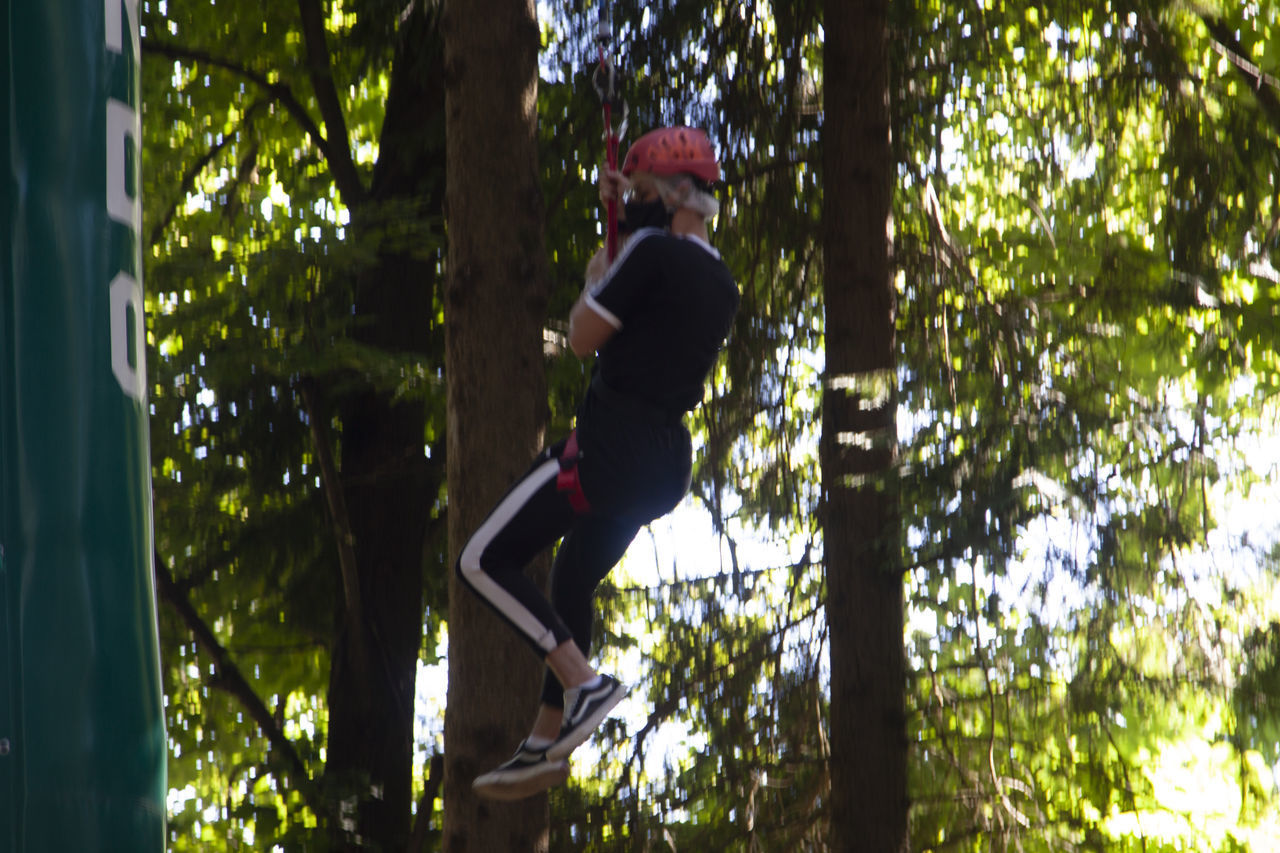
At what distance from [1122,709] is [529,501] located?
3.95 m

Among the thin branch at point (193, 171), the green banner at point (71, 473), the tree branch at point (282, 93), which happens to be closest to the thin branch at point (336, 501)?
the tree branch at point (282, 93)

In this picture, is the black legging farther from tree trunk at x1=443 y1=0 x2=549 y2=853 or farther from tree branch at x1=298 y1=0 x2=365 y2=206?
tree branch at x1=298 y1=0 x2=365 y2=206

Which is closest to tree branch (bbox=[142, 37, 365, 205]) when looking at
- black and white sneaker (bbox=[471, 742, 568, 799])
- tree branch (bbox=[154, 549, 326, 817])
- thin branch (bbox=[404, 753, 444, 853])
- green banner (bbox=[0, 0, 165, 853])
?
tree branch (bbox=[154, 549, 326, 817])

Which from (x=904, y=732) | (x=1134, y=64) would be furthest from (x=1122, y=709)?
(x=1134, y=64)

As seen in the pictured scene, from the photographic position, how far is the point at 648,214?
3945 millimetres

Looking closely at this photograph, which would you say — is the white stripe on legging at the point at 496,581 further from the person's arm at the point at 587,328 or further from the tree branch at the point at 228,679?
the tree branch at the point at 228,679

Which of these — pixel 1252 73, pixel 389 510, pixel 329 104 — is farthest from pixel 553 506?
pixel 329 104

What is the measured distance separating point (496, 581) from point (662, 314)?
33.5 inches

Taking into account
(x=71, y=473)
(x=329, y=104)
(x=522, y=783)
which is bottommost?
(x=522, y=783)

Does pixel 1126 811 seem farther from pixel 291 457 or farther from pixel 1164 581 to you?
pixel 291 457

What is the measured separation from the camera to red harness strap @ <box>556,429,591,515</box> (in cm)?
387

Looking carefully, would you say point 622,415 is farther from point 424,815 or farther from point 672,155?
point 424,815

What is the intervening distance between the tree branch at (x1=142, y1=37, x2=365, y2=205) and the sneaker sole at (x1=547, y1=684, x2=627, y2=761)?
194 inches

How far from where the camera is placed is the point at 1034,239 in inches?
295
